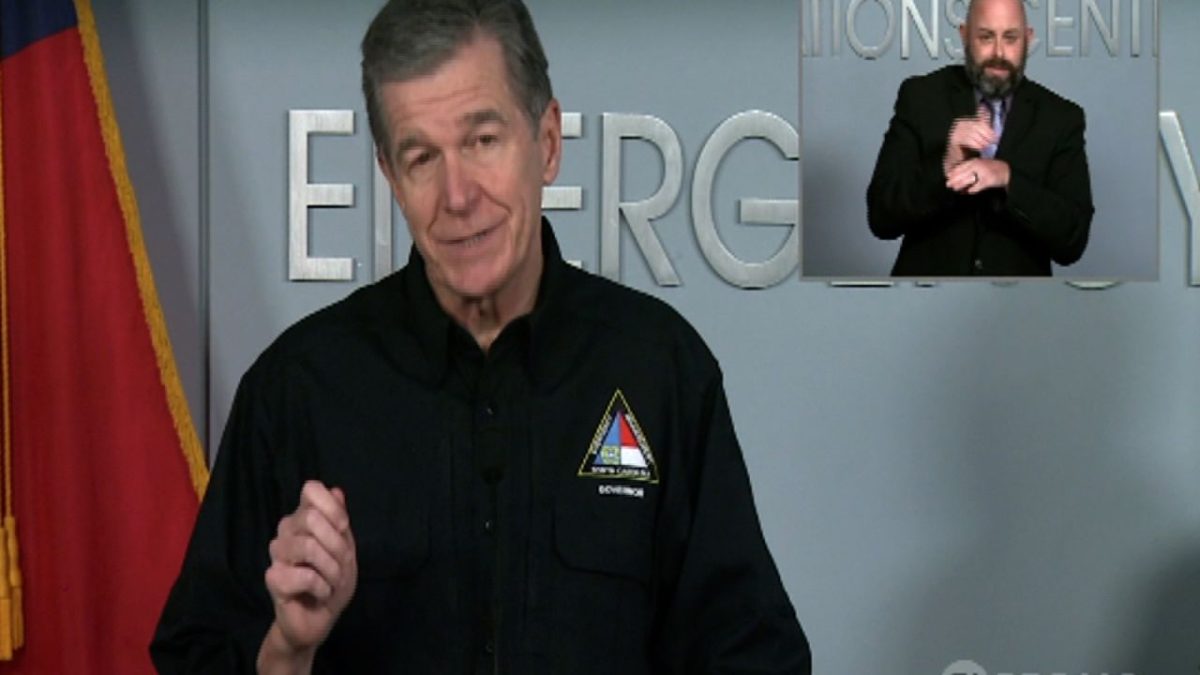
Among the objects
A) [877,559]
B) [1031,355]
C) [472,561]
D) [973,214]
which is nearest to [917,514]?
[877,559]

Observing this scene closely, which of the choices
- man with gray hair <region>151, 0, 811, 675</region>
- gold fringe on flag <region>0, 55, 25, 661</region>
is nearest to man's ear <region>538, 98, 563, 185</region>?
man with gray hair <region>151, 0, 811, 675</region>

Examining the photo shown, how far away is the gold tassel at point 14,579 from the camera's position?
2.13 metres

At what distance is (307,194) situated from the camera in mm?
2371

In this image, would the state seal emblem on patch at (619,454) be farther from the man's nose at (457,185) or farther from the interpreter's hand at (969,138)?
the interpreter's hand at (969,138)

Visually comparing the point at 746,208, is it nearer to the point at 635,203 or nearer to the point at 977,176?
the point at 635,203

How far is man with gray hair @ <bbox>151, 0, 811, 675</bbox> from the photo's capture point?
123cm

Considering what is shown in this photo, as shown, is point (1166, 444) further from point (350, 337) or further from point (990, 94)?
point (350, 337)

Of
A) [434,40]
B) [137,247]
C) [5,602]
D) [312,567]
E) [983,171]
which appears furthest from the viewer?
[983,171]

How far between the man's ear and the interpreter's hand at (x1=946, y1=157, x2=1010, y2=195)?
1.17 meters

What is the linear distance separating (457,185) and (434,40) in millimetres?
111

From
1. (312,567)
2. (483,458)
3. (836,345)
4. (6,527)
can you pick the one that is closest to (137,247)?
(6,527)

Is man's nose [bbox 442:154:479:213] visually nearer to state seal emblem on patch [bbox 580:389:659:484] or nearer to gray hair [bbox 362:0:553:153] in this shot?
gray hair [bbox 362:0:553:153]

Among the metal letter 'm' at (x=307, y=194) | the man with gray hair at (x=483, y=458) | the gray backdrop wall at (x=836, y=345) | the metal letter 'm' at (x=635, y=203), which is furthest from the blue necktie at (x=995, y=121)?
the man with gray hair at (x=483, y=458)

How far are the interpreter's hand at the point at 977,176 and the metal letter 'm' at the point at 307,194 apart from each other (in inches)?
35.4
